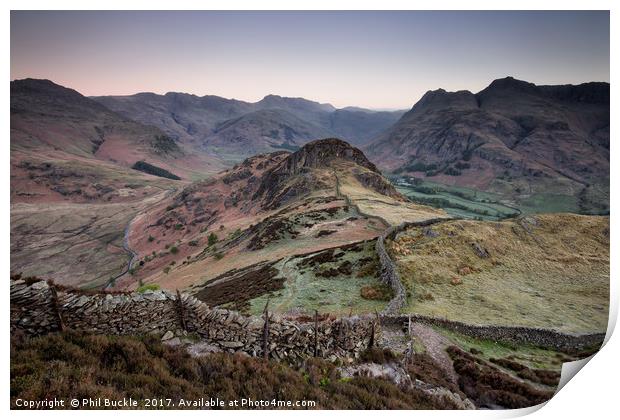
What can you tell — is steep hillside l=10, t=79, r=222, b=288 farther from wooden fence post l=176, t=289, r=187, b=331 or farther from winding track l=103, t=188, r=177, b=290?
wooden fence post l=176, t=289, r=187, b=331

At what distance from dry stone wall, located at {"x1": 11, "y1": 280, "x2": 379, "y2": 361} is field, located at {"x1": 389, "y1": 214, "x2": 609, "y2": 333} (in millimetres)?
7422

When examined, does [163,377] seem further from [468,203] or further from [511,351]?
[468,203]

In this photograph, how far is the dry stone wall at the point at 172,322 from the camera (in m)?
9.87

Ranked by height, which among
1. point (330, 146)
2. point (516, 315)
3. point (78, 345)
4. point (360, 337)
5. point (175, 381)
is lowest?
point (516, 315)

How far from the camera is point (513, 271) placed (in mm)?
25859

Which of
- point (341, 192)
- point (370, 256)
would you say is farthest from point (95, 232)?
point (370, 256)

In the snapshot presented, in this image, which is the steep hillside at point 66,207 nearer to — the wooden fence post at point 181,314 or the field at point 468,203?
the wooden fence post at point 181,314

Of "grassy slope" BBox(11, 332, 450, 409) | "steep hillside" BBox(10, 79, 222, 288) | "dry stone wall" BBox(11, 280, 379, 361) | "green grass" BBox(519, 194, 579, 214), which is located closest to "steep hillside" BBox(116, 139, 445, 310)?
"dry stone wall" BBox(11, 280, 379, 361)

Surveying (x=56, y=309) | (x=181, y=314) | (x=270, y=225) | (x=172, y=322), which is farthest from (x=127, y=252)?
(x=56, y=309)

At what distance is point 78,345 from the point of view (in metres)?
9.71

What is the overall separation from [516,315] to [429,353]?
787 cm

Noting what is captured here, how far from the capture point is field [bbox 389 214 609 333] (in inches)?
765

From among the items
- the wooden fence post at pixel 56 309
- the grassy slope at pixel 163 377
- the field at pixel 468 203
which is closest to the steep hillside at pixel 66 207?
the wooden fence post at pixel 56 309
